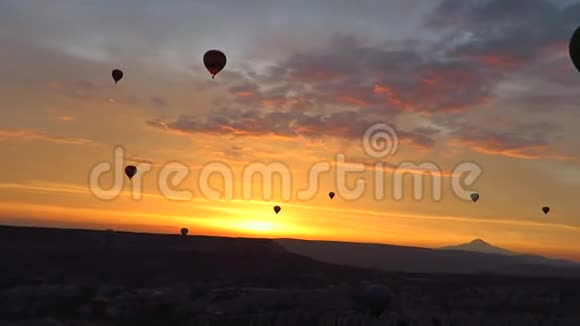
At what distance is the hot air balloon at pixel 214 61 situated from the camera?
153ft

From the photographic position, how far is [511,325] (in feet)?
158

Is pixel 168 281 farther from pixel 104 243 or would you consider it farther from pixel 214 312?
pixel 104 243

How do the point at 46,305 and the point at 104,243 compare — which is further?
the point at 104,243

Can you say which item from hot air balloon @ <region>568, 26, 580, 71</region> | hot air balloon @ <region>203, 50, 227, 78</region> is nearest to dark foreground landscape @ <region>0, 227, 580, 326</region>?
hot air balloon @ <region>203, 50, 227, 78</region>

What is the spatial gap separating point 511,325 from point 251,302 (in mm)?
19633

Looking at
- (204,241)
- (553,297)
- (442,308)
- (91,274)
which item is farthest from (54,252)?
(553,297)

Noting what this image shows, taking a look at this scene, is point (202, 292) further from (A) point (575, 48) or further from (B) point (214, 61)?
(A) point (575, 48)

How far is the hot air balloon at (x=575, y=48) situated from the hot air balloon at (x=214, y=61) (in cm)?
2259

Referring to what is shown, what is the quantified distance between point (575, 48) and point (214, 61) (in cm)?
2329

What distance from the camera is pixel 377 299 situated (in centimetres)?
5066

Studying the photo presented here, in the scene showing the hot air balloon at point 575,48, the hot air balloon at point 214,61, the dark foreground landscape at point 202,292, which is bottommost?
the dark foreground landscape at point 202,292

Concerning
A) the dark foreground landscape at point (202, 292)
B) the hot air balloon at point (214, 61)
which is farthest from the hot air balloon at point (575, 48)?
the hot air balloon at point (214, 61)

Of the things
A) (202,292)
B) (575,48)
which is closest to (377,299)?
(202,292)

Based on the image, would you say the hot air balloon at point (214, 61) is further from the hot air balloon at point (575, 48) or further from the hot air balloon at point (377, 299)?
the hot air balloon at point (575, 48)
